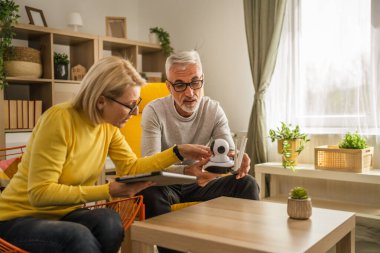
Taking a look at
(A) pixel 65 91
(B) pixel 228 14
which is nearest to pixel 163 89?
(A) pixel 65 91

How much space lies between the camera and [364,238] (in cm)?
269

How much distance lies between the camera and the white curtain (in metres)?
2.86

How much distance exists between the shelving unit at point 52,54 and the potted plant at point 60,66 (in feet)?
0.22

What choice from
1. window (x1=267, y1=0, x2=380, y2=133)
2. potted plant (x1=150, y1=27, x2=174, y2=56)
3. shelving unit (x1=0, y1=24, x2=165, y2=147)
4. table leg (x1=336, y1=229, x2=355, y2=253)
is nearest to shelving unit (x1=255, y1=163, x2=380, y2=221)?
window (x1=267, y1=0, x2=380, y2=133)

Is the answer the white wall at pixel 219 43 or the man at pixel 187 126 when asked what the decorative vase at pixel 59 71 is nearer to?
the white wall at pixel 219 43

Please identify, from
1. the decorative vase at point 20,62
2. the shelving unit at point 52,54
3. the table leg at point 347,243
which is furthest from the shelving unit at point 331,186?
the decorative vase at point 20,62

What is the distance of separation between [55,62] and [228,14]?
1596mm

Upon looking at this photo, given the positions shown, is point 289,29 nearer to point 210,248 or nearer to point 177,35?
point 177,35

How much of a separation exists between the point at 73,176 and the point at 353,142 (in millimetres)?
2006

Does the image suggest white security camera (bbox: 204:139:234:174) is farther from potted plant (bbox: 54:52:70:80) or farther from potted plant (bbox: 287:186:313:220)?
potted plant (bbox: 54:52:70:80)

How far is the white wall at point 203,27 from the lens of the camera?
359 cm

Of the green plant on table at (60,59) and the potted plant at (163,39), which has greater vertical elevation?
the potted plant at (163,39)

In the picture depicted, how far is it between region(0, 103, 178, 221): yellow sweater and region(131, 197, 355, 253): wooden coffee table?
0.25 meters

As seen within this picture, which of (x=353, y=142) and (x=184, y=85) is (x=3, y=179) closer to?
(x=184, y=85)
